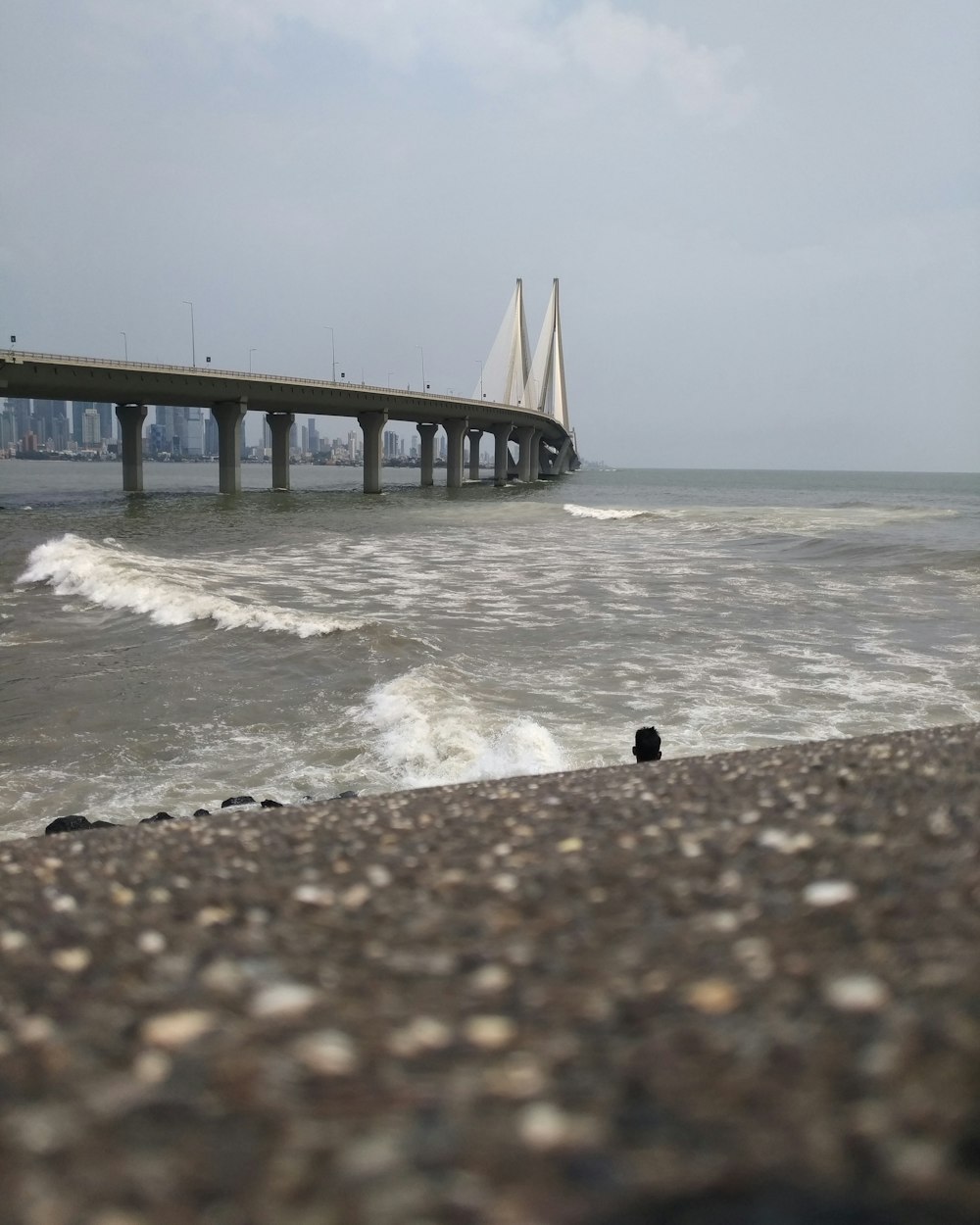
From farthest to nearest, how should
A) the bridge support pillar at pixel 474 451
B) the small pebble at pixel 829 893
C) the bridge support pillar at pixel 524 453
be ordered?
1. the bridge support pillar at pixel 474 451
2. the bridge support pillar at pixel 524 453
3. the small pebble at pixel 829 893

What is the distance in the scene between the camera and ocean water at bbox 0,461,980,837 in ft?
35.3

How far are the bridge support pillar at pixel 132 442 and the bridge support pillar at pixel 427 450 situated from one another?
3976cm

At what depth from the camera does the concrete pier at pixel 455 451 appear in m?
111

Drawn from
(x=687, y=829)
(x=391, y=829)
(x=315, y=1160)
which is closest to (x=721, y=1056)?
(x=315, y=1160)

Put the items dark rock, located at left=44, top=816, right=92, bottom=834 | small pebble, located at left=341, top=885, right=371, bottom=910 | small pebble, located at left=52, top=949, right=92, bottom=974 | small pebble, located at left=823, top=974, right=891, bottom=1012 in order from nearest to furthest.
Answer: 1. small pebble, located at left=823, top=974, right=891, bottom=1012
2. small pebble, located at left=52, top=949, right=92, bottom=974
3. small pebble, located at left=341, top=885, right=371, bottom=910
4. dark rock, located at left=44, top=816, right=92, bottom=834

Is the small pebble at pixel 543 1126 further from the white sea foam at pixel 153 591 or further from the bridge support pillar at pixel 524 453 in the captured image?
the bridge support pillar at pixel 524 453

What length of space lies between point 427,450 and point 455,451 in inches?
308

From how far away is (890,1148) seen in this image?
6.05ft

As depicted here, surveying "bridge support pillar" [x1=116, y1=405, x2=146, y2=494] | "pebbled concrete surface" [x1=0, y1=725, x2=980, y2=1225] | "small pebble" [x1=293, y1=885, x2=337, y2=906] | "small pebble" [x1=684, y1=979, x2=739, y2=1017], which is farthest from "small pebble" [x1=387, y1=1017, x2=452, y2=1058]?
"bridge support pillar" [x1=116, y1=405, x2=146, y2=494]

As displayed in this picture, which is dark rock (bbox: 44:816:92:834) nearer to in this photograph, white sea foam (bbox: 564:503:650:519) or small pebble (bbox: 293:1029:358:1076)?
small pebble (bbox: 293:1029:358:1076)

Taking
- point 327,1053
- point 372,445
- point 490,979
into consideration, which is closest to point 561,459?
point 372,445

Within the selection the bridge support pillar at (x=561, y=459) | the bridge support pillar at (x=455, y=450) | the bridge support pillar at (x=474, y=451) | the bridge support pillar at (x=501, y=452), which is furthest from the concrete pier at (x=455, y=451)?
the bridge support pillar at (x=561, y=459)

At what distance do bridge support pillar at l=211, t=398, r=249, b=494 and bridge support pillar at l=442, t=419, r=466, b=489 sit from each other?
31430mm

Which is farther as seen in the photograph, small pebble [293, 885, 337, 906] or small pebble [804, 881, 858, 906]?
small pebble [293, 885, 337, 906]
